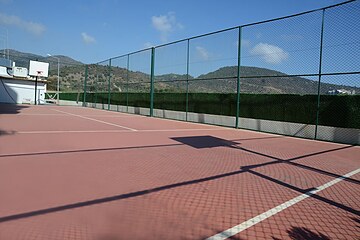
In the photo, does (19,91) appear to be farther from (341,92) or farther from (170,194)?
(170,194)

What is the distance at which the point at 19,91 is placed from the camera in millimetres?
32750

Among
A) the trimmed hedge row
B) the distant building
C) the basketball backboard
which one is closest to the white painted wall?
the basketball backboard

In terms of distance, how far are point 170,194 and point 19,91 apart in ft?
112

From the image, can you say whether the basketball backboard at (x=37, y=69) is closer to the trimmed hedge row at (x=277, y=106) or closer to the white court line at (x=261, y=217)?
the trimmed hedge row at (x=277, y=106)

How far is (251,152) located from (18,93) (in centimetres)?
3218

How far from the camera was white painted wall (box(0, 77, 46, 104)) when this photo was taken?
31.5m

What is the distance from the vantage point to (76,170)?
5078 mm

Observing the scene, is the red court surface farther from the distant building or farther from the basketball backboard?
the basketball backboard

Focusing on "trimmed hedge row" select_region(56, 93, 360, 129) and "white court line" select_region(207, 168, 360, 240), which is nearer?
"white court line" select_region(207, 168, 360, 240)

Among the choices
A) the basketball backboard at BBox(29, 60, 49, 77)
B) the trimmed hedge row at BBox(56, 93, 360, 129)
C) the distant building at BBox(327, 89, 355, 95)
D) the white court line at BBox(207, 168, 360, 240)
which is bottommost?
the white court line at BBox(207, 168, 360, 240)

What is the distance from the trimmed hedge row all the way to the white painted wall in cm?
1992

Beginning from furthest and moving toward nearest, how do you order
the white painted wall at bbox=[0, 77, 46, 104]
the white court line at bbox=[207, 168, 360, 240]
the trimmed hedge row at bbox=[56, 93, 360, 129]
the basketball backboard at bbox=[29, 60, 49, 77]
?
the basketball backboard at bbox=[29, 60, 49, 77] < the white painted wall at bbox=[0, 77, 46, 104] < the trimmed hedge row at bbox=[56, 93, 360, 129] < the white court line at bbox=[207, 168, 360, 240]

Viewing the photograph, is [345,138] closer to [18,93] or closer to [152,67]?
[152,67]

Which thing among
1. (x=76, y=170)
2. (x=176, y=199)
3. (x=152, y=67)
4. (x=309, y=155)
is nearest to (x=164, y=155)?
(x=76, y=170)
